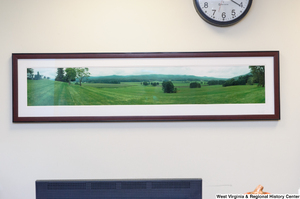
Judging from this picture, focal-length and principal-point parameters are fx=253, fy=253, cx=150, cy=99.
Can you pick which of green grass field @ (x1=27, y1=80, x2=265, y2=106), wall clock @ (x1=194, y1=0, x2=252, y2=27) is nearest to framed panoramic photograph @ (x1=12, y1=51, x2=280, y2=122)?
green grass field @ (x1=27, y1=80, x2=265, y2=106)

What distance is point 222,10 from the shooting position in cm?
174

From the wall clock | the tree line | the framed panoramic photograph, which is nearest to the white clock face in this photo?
the wall clock

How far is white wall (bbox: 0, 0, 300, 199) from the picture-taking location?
1.76 metres

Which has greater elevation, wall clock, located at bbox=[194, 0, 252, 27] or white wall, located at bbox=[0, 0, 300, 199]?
wall clock, located at bbox=[194, 0, 252, 27]

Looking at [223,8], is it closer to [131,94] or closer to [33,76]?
[131,94]

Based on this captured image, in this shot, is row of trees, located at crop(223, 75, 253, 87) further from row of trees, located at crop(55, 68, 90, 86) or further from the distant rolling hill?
row of trees, located at crop(55, 68, 90, 86)

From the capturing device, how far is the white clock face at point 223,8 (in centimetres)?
174

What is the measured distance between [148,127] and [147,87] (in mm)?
283

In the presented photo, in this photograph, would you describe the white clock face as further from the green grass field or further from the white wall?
the green grass field

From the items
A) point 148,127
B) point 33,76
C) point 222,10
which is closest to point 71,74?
point 33,76

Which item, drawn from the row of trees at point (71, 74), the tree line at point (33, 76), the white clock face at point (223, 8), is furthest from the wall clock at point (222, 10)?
the tree line at point (33, 76)

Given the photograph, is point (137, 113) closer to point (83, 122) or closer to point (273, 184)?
point (83, 122)

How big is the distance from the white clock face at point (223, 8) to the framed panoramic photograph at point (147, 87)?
0.25 metres

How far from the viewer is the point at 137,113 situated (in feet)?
5.80
